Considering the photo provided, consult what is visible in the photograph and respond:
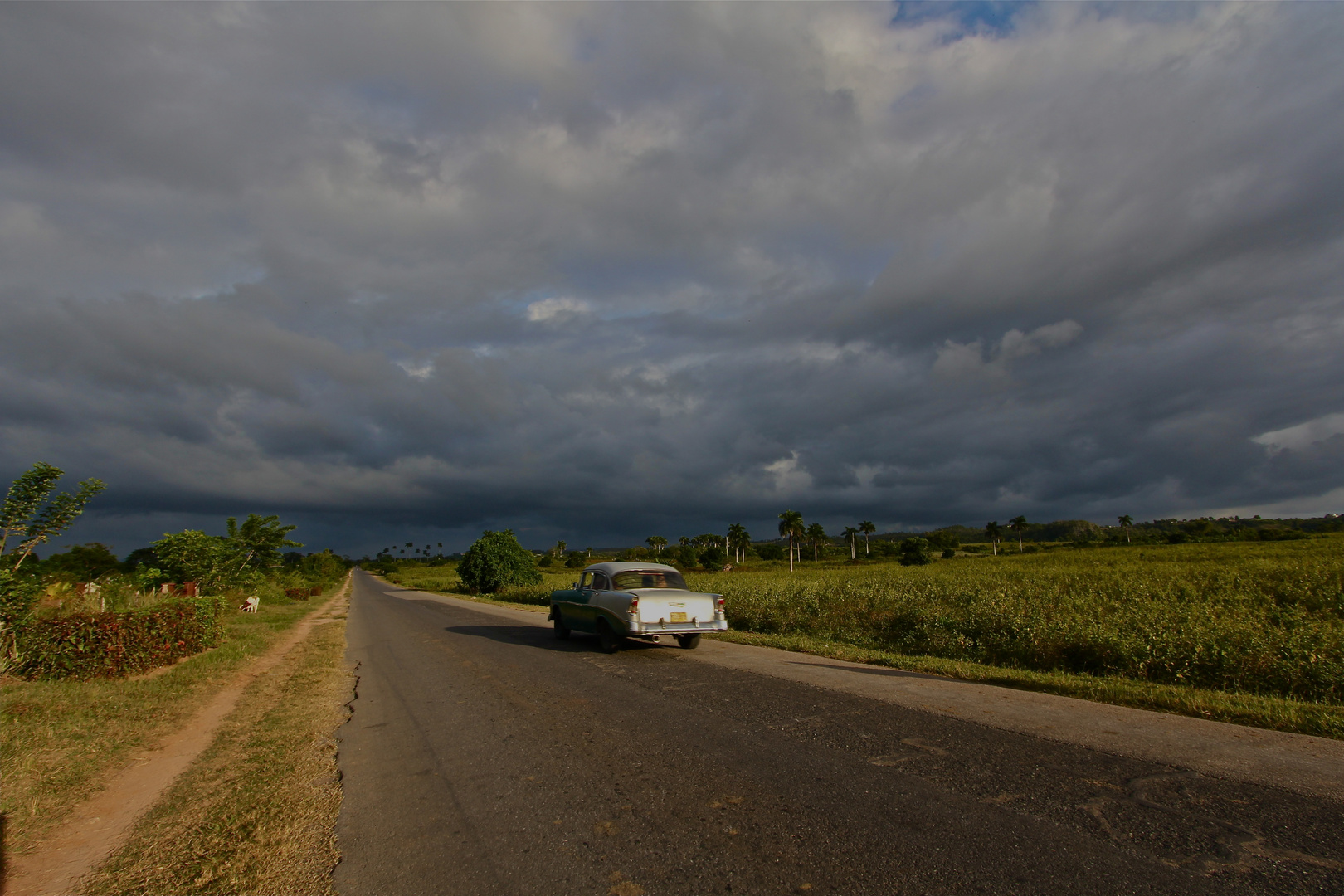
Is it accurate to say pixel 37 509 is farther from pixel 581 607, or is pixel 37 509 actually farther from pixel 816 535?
pixel 816 535

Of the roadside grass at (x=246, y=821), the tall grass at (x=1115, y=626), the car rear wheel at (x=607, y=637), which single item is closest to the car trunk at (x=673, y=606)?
the car rear wheel at (x=607, y=637)

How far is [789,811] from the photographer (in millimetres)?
4398

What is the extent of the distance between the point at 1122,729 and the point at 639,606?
7.28 m

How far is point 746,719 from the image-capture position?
6941 mm

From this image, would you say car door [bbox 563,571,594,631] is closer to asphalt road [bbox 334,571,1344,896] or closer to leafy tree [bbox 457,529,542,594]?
asphalt road [bbox 334,571,1344,896]

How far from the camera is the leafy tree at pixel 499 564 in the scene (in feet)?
163

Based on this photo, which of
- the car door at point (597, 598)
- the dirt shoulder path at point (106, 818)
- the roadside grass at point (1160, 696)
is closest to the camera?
the dirt shoulder path at point (106, 818)

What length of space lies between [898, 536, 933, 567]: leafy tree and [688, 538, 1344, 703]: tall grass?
49.7m

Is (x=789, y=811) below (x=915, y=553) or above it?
below

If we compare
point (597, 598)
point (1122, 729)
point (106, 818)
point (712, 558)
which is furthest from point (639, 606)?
point (712, 558)

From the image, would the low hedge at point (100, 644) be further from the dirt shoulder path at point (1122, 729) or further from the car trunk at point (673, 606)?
the dirt shoulder path at point (1122, 729)

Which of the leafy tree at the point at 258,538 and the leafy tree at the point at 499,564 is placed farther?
the leafy tree at the point at 499,564

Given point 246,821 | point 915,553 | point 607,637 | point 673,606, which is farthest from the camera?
point 915,553

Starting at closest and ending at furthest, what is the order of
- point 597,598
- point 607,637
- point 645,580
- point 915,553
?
point 607,637, point 597,598, point 645,580, point 915,553
